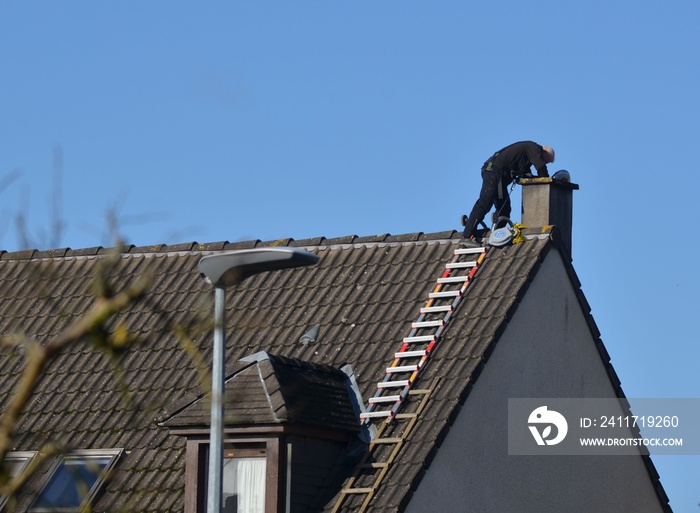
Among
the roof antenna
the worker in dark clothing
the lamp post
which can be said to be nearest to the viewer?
the lamp post

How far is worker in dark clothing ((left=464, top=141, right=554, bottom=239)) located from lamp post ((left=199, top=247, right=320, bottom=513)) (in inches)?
Result: 290

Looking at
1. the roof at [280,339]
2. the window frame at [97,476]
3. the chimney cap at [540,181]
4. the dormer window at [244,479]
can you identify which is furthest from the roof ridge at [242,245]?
the dormer window at [244,479]

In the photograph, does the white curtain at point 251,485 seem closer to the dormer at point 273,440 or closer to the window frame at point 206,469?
the dormer at point 273,440

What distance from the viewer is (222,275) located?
1116 centimetres

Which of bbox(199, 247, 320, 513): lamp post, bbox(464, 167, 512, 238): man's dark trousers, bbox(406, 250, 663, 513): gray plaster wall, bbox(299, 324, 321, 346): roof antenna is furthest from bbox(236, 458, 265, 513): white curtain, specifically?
bbox(464, 167, 512, 238): man's dark trousers

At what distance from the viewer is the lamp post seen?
10891 millimetres

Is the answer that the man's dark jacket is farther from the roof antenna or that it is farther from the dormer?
the dormer

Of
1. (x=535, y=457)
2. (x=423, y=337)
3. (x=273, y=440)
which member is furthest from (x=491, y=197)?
(x=273, y=440)

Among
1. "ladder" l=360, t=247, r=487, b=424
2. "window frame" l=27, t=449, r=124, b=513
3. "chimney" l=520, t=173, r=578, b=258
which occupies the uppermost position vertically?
"chimney" l=520, t=173, r=578, b=258

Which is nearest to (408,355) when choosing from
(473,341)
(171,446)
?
(473,341)

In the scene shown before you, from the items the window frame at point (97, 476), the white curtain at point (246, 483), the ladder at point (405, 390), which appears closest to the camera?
the ladder at point (405, 390)

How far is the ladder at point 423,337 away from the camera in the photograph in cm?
1534

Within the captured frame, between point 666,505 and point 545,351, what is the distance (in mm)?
3446

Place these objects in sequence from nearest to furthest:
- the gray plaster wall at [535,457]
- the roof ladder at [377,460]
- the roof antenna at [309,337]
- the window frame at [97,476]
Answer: the roof ladder at [377,460], the gray plaster wall at [535,457], the window frame at [97,476], the roof antenna at [309,337]
